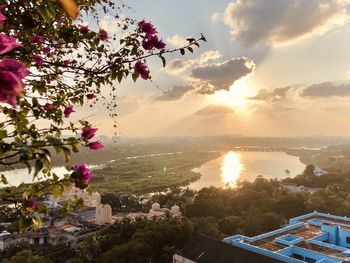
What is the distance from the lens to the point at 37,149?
4.74 feet

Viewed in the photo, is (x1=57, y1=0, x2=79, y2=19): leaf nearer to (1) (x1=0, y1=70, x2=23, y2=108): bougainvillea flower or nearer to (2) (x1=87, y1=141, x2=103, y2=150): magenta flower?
(1) (x1=0, y1=70, x2=23, y2=108): bougainvillea flower

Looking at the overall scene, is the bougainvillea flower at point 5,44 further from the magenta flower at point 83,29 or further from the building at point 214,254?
the building at point 214,254

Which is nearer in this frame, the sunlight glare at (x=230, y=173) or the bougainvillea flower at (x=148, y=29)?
the bougainvillea flower at (x=148, y=29)

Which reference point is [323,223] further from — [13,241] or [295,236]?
[13,241]

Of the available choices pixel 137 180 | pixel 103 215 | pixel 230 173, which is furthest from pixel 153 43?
pixel 230 173

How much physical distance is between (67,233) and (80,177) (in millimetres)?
23671

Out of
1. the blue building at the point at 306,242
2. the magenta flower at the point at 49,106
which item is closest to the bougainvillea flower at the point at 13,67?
the magenta flower at the point at 49,106

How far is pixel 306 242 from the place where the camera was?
1514 cm

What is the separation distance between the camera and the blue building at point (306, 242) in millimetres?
13492

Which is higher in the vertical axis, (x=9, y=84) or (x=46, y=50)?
(x=46, y=50)

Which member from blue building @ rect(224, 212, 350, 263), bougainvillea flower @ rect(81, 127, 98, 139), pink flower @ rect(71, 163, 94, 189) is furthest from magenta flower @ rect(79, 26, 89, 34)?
blue building @ rect(224, 212, 350, 263)

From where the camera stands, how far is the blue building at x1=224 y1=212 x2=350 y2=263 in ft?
44.3

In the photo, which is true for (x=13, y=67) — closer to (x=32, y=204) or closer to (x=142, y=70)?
(x=32, y=204)

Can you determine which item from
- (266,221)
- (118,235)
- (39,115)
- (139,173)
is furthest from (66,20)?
(139,173)
